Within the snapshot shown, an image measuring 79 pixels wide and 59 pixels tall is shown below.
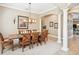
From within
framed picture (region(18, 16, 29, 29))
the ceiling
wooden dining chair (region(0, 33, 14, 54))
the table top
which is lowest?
wooden dining chair (region(0, 33, 14, 54))

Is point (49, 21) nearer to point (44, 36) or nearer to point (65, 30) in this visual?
point (44, 36)

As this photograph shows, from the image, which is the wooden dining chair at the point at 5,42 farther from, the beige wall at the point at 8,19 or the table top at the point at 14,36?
the beige wall at the point at 8,19

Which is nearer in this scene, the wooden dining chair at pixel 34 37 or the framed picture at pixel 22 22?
the framed picture at pixel 22 22

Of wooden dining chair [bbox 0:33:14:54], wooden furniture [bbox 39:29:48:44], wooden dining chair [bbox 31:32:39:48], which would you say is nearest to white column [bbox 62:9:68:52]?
wooden furniture [bbox 39:29:48:44]

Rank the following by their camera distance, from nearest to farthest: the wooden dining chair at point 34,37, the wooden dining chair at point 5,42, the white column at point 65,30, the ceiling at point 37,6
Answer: the ceiling at point 37,6 < the wooden dining chair at point 5,42 < the white column at point 65,30 < the wooden dining chair at point 34,37

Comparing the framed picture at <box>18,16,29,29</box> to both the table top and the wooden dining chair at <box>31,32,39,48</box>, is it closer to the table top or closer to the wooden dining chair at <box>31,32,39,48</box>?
the table top

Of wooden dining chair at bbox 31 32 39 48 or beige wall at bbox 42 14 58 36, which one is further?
wooden dining chair at bbox 31 32 39 48

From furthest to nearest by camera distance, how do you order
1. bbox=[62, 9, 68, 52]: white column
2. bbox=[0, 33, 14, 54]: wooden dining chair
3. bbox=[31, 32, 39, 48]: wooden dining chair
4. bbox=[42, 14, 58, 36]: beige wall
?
bbox=[31, 32, 39, 48]: wooden dining chair, bbox=[62, 9, 68, 52]: white column, bbox=[42, 14, 58, 36]: beige wall, bbox=[0, 33, 14, 54]: wooden dining chair

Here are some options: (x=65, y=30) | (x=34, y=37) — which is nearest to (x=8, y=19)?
(x=34, y=37)

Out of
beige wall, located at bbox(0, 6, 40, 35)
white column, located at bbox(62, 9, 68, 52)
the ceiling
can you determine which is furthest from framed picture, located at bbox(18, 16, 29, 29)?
white column, located at bbox(62, 9, 68, 52)

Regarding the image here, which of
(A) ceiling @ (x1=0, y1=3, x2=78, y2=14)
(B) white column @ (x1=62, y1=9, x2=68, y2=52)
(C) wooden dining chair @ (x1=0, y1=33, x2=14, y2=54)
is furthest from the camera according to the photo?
(B) white column @ (x1=62, y1=9, x2=68, y2=52)

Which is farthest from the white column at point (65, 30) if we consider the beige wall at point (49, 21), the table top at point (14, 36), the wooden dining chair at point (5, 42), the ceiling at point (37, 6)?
the wooden dining chair at point (5, 42)

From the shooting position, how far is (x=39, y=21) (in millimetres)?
4281

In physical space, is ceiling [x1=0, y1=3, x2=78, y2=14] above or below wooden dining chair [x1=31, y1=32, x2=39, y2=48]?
above
